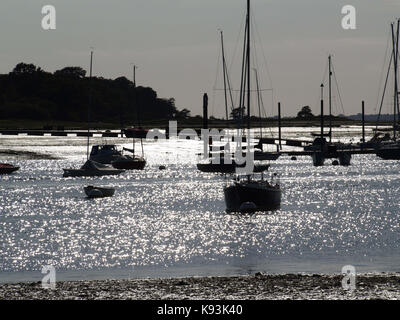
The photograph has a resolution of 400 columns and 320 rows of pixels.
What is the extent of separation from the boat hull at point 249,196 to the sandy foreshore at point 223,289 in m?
30.6

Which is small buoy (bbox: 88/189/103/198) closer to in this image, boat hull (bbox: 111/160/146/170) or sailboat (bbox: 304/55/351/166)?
boat hull (bbox: 111/160/146/170)

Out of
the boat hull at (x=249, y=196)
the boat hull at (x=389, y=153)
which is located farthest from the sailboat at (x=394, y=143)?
the boat hull at (x=249, y=196)

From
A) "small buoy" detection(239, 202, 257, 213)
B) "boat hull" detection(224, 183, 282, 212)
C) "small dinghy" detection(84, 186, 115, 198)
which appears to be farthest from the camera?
"small dinghy" detection(84, 186, 115, 198)

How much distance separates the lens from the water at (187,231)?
42.8 meters

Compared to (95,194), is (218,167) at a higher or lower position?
higher

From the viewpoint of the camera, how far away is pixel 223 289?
3181 cm

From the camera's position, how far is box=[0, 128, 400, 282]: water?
42844 millimetres

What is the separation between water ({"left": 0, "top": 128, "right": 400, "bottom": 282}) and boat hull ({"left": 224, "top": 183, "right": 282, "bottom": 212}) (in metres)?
0.90

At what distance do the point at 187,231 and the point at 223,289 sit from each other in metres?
27.3

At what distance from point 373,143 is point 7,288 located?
5931 inches

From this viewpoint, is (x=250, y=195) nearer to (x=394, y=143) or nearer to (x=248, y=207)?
(x=248, y=207)

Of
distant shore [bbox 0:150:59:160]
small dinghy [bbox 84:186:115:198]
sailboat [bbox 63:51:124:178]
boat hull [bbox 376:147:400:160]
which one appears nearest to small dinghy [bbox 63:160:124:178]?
sailboat [bbox 63:51:124:178]

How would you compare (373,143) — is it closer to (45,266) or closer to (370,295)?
(45,266)

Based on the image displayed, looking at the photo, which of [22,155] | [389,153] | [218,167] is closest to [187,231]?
[218,167]
